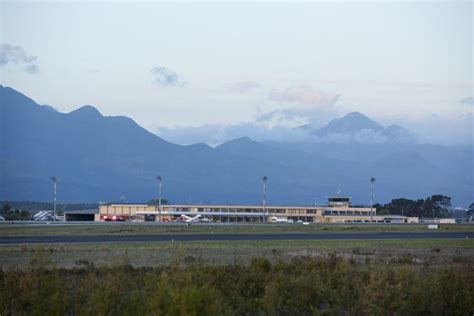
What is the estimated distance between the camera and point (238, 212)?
177m

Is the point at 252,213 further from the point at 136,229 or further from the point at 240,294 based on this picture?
the point at 240,294

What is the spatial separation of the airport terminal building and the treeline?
138496 millimetres

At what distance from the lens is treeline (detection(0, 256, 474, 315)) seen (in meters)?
18.3

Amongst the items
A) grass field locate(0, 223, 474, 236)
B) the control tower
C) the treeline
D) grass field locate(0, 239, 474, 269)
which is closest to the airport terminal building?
the control tower

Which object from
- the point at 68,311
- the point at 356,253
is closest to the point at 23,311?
the point at 68,311

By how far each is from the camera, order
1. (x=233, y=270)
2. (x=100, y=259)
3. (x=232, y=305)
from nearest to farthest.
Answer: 1. (x=232, y=305)
2. (x=233, y=270)
3. (x=100, y=259)

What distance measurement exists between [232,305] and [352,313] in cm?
344

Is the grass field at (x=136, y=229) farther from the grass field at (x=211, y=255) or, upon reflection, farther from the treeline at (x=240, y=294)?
the treeline at (x=240, y=294)

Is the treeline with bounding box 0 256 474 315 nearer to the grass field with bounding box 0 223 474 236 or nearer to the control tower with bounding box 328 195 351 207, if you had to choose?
the grass field with bounding box 0 223 474 236

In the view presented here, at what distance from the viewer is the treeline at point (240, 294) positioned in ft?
60.2

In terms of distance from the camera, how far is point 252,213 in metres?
176

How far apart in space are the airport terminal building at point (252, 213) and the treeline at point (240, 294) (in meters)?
138

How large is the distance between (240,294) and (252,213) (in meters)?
152

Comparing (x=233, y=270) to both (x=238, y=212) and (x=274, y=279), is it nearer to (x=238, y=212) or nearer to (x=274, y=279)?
(x=274, y=279)
